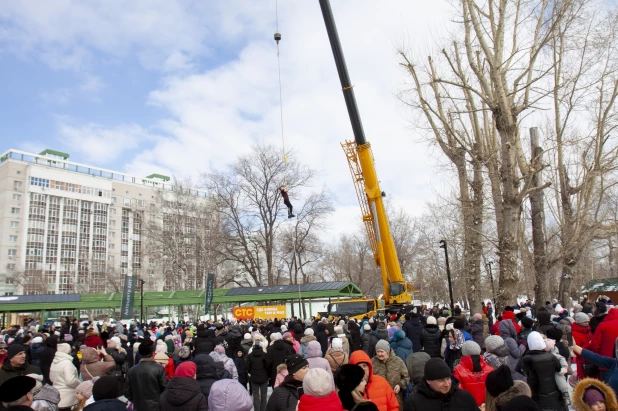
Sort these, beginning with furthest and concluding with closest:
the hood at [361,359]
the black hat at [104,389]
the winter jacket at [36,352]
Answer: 1. the winter jacket at [36,352]
2. the hood at [361,359]
3. the black hat at [104,389]

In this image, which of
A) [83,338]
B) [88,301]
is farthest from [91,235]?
[83,338]

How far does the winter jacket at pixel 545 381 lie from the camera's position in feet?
17.9

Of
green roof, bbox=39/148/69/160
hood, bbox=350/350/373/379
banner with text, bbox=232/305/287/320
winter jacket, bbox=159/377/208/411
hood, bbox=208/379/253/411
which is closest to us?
hood, bbox=350/350/373/379

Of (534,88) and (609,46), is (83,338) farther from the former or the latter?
(609,46)

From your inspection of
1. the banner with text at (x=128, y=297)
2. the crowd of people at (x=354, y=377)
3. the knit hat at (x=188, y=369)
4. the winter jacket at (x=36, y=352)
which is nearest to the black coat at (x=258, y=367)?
the crowd of people at (x=354, y=377)

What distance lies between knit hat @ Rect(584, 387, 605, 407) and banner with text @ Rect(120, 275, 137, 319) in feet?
70.8

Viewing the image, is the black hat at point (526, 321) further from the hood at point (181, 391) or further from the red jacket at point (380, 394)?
the hood at point (181, 391)

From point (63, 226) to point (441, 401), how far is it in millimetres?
89205

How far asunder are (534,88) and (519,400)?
12509mm

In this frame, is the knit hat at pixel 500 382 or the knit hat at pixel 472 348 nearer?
the knit hat at pixel 500 382

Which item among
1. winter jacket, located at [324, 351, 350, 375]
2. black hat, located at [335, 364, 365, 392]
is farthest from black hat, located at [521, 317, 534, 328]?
black hat, located at [335, 364, 365, 392]

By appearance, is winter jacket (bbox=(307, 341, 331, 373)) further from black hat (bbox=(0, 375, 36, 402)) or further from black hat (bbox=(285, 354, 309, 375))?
black hat (bbox=(0, 375, 36, 402))

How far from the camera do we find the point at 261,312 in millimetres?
27984

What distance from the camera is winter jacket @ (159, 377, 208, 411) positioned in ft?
16.5
